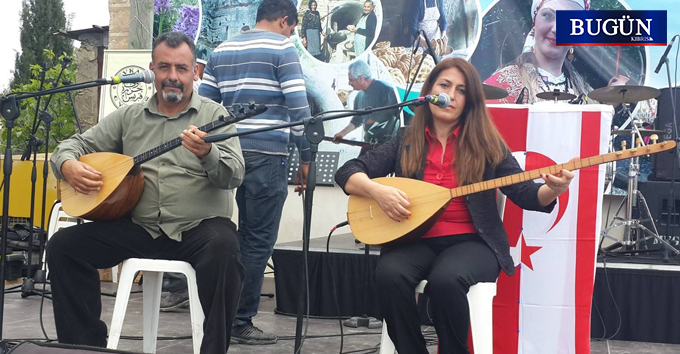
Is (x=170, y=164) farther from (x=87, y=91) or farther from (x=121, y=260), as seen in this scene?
(x=87, y=91)

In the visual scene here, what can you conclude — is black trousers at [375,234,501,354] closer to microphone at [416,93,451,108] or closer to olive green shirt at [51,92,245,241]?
microphone at [416,93,451,108]

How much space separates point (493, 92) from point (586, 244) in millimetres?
1993

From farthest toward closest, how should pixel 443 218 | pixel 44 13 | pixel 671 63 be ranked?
pixel 44 13, pixel 671 63, pixel 443 218

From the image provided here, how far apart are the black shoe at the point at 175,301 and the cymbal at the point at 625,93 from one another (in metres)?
2.91

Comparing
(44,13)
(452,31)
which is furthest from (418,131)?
(44,13)

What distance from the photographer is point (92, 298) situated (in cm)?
261

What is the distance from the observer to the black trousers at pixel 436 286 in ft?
7.71

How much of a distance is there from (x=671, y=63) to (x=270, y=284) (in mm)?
3353

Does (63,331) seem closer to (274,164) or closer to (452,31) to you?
(274,164)

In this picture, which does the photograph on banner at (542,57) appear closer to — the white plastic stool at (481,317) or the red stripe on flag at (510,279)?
the red stripe on flag at (510,279)

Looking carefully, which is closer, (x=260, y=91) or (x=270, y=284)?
(x=260, y=91)

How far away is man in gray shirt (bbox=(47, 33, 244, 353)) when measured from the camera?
2.49 m

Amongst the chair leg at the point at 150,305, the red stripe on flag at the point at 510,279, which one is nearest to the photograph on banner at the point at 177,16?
the chair leg at the point at 150,305

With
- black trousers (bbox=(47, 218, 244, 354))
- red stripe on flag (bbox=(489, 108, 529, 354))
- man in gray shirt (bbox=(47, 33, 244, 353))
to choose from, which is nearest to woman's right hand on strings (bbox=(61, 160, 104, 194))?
man in gray shirt (bbox=(47, 33, 244, 353))
